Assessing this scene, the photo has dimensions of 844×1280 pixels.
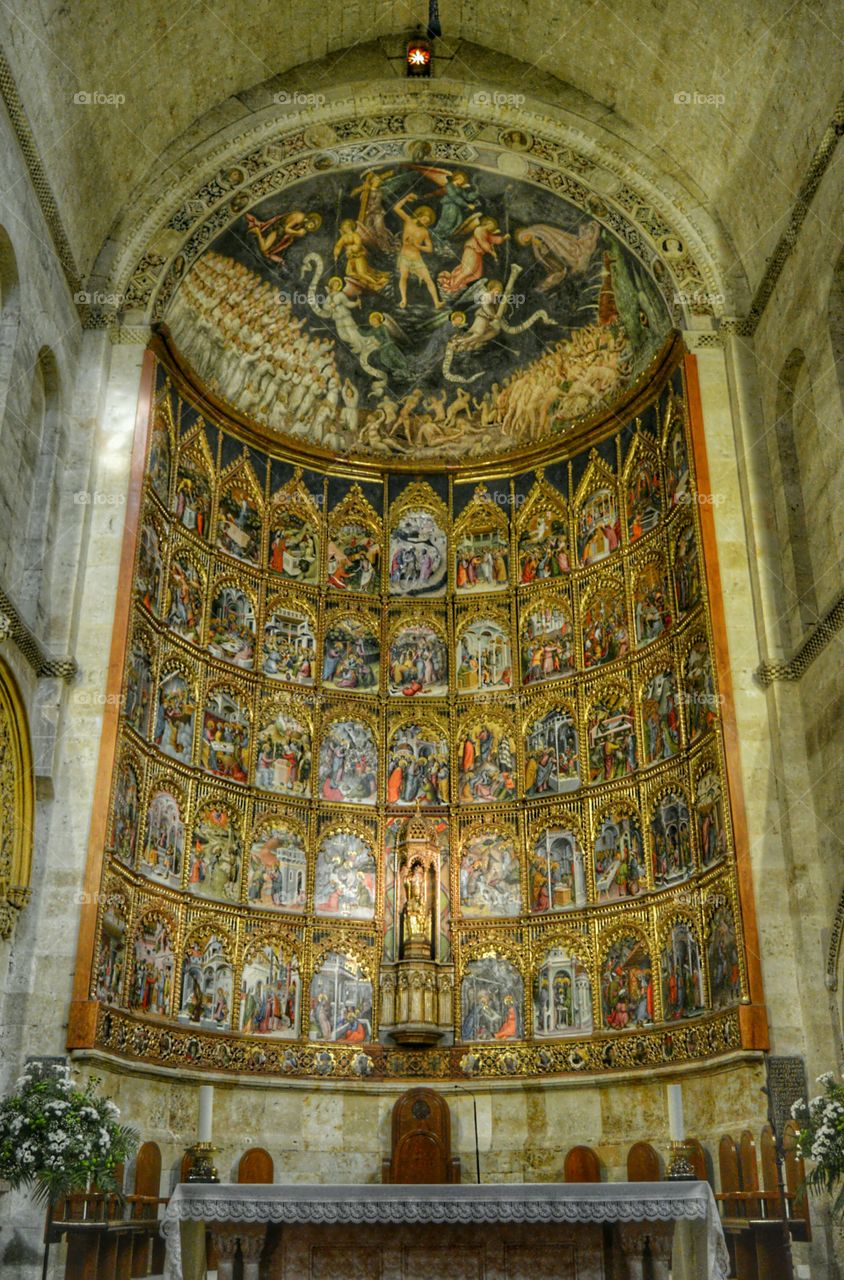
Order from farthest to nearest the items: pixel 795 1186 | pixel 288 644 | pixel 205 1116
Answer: pixel 288 644 → pixel 795 1186 → pixel 205 1116

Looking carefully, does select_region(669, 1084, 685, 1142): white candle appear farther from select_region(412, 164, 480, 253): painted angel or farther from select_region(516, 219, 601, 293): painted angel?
select_region(412, 164, 480, 253): painted angel

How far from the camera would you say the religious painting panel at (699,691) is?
16.7 metres

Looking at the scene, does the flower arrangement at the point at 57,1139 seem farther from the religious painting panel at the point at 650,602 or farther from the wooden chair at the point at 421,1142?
the religious painting panel at the point at 650,602

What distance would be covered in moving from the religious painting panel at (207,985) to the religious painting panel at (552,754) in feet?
17.4

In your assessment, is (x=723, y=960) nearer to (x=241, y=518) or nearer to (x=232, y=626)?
(x=232, y=626)

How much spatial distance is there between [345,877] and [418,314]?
9537 millimetres

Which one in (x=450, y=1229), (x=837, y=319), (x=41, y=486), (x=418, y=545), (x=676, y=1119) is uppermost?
(x=418, y=545)

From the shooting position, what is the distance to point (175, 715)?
716 inches

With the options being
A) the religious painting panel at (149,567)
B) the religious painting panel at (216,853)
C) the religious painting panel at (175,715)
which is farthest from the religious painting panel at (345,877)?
the religious painting panel at (149,567)

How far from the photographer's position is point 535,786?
19688 mm

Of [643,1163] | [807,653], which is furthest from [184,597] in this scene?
[643,1163]

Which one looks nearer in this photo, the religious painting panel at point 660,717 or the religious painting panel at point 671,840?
the religious painting panel at point 671,840

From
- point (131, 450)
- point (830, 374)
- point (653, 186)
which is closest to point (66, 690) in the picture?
point (131, 450)

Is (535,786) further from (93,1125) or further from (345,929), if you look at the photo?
(93,1125)
